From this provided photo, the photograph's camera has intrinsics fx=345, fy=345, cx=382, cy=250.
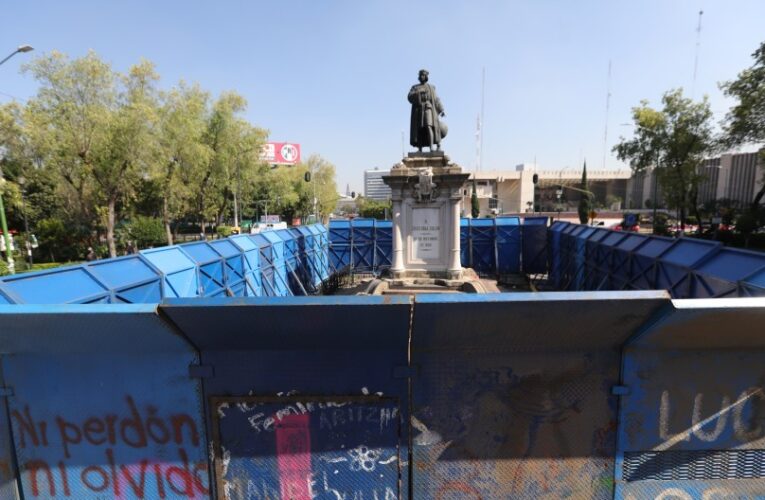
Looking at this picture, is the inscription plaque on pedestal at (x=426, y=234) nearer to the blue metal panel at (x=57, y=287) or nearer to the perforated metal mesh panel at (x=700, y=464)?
the blue metal panel at (x=57, y=287)

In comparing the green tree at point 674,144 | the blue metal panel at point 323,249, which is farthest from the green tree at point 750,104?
the blue metal panel at point 323,249

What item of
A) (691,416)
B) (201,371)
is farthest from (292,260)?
(691,416)

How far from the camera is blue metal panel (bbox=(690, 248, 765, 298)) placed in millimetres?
5406

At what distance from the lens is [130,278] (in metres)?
6.44

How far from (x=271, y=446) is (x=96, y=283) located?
197 inches

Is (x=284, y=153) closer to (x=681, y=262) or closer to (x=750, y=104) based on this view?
(x=750, y=104)

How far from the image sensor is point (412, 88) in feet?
41.9

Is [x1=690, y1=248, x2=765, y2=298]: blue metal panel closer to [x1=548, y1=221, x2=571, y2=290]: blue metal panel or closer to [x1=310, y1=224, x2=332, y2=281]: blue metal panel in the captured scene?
[x1=548, y1=221, x2=571, y2=290]: blue metal panel

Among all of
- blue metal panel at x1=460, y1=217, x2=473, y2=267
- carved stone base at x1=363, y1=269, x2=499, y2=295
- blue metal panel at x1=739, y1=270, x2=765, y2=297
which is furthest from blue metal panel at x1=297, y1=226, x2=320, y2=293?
blue metal panel at x1=739, y1=270, x2=765, y2=297

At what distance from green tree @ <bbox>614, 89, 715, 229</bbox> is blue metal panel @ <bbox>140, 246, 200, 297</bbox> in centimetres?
2979

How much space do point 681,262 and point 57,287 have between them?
11.2m

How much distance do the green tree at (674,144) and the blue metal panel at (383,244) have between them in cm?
2067

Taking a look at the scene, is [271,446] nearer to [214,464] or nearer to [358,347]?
[214,464]

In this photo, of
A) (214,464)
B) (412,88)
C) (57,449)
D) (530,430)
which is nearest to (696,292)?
(530,430)
